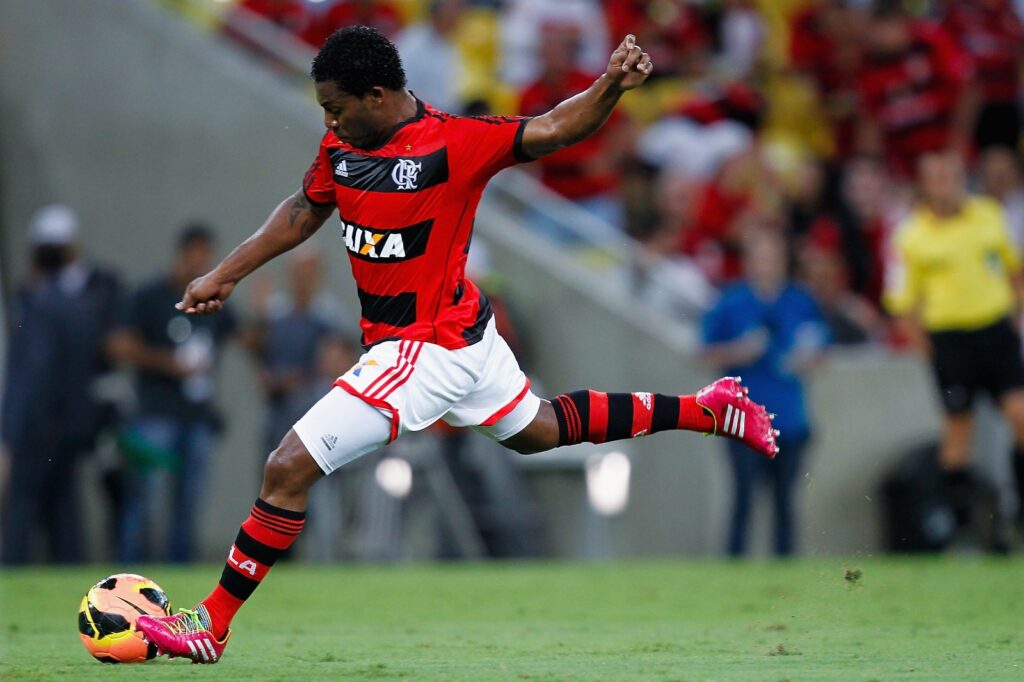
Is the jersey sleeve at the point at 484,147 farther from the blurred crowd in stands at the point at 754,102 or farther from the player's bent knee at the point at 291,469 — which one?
the blurred crowd in stands at the point at 754,102

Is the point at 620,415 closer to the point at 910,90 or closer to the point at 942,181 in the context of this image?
the point at 942,181

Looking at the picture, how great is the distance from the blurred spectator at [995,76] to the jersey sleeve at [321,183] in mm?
10794

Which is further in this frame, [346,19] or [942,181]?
[346,19]

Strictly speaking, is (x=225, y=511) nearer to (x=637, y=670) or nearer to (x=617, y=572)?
(x=617, y=572)

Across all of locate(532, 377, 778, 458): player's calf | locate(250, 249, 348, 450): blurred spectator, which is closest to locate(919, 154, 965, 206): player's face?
locate(250, 249, 348, 450): blurred spectator

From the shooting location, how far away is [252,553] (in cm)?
628

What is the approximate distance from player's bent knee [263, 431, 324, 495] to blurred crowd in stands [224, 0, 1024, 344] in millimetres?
8269

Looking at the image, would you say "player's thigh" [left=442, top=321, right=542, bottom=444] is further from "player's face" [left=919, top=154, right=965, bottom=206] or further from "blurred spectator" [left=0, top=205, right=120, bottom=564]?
"blurred spectator" [left=0, top=205, right=120, bottom=564]

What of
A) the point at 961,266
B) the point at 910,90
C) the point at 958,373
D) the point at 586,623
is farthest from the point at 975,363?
the point at 586,623

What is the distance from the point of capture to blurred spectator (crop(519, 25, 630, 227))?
15094mm

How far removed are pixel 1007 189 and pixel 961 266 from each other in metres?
3.30

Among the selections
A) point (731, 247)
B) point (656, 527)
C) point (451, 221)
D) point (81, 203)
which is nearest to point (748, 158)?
point (731, 247)

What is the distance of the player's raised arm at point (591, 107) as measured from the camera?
20.4 feet

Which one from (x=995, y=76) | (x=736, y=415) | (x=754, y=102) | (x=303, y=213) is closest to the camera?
(x=303, y=213)
